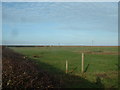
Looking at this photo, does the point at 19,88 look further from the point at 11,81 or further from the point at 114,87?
the point at 114,87

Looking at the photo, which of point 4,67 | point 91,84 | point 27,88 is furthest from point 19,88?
point 91,84

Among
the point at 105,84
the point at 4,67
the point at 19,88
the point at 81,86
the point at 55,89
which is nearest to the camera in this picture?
the point at 19,88

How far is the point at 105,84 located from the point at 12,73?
7.12 m

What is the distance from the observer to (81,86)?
1310 centimetres

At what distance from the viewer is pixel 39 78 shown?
9.20m

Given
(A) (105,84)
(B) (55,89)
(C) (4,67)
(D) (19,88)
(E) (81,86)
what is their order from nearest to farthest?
1. (D) (19,88)
2. (B) (55,89)
3. (C) (4,67)
4. (E) (81,86)
5. (A) (105,84)

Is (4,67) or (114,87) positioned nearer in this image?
(4,67)

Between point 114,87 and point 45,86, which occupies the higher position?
point 45,86

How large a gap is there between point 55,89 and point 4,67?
2845mm

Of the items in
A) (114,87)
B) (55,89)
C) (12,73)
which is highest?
(12,73)

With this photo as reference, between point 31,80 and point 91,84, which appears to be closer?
point 31,80

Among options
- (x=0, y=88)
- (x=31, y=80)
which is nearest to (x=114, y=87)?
(x=31, y=80)

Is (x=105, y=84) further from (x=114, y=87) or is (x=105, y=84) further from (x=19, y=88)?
(x=19, y=88)

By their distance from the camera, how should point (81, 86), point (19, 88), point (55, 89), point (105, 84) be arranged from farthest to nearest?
point (105, 84)
point (81, 86)
point (55, 89)
point (19, 88)
